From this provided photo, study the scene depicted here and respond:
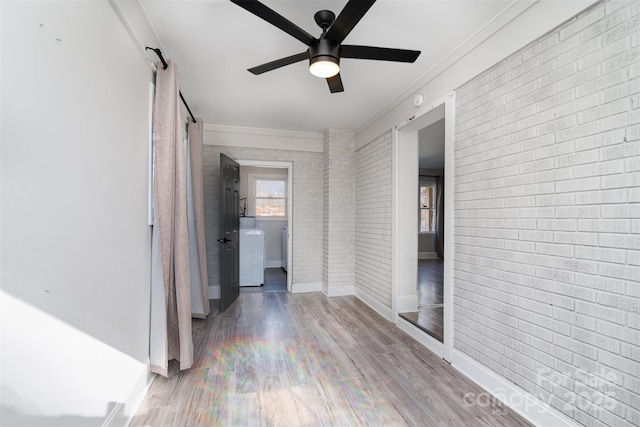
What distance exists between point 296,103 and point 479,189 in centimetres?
230

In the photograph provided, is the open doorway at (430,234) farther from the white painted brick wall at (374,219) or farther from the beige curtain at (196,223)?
the beige curtain at (196,223)

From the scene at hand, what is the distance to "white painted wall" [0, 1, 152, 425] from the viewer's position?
92 centimetres

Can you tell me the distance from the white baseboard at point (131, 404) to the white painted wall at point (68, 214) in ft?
0.05

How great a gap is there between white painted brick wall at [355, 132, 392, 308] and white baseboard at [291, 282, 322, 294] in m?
0.67

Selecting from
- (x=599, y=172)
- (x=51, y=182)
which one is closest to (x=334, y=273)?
(x=599, y=172)

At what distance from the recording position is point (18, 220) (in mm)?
919

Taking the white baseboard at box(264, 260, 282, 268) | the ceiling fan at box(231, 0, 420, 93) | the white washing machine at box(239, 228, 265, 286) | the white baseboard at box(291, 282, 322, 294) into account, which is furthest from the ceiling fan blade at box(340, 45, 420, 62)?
the white baseboard at box(264, 260, 282, 268)

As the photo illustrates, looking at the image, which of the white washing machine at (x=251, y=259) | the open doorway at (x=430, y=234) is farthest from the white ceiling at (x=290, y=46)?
the white washing machine at (x=251, y=259)

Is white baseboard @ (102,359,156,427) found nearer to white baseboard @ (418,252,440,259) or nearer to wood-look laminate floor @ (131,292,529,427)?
wood-look laminate floor @ (131,292,529,427)

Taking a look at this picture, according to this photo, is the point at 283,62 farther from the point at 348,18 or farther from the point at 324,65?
the point at 348,18

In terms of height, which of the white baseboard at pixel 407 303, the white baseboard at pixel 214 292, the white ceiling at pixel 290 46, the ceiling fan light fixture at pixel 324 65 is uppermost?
the white ceiling at pixel 290 46

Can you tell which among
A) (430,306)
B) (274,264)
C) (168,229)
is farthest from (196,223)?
(274,264)

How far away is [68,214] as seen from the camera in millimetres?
1182

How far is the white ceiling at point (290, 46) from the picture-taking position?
6.21 feet
